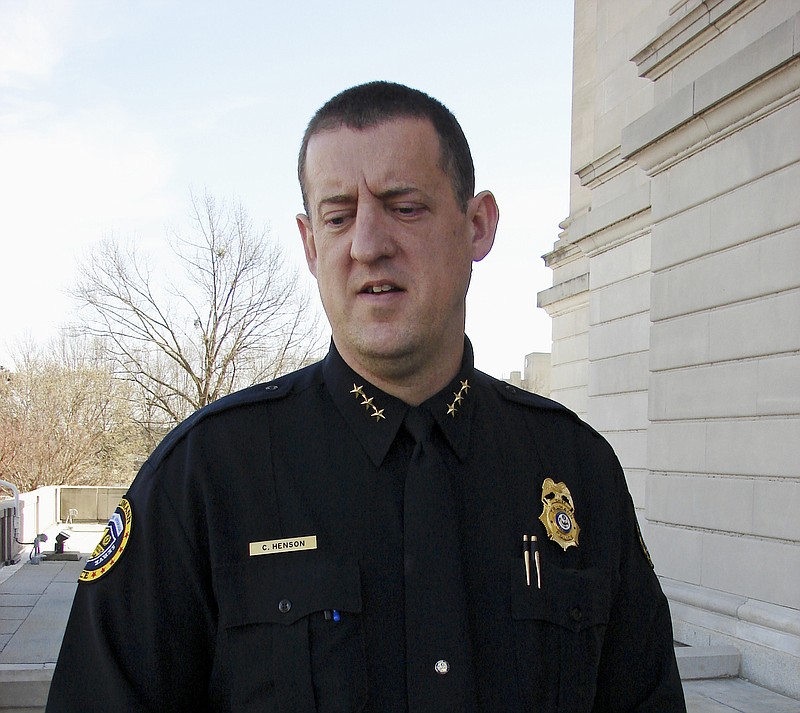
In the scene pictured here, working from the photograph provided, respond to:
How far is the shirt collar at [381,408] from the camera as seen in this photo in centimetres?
197

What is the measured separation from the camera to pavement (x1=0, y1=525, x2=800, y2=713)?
524 centimetres

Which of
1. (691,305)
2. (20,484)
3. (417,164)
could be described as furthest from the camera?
(20,484)

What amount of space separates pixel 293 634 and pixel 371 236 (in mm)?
840

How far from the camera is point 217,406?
200 centimetres

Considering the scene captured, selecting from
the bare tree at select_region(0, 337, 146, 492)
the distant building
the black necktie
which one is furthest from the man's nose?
the distant building

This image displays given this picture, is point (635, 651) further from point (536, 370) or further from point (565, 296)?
point (536, 370)

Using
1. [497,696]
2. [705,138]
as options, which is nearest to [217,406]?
[497,696]

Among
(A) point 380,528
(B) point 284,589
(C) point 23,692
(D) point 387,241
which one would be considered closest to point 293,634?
(B) point 284,589

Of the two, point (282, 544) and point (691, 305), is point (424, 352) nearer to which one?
point (282, 544)

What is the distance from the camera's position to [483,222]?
2.15 metres

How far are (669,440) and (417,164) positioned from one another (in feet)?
18.8

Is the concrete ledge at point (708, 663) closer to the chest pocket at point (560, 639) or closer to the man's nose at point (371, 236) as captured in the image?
the chest pocket at point (560, 639)

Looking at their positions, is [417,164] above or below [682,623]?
above

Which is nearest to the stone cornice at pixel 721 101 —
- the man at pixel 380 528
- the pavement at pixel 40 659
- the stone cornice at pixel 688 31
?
the stone cornice at pixel 688 31
